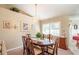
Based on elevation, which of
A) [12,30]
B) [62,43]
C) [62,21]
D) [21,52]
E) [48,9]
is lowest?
[21,52]

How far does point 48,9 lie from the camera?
198cm

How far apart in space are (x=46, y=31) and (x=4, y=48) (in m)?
0.69

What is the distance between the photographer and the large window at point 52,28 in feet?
6.41

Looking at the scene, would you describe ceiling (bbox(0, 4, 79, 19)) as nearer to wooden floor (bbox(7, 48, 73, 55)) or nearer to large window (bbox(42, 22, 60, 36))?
large window (bbox(42, 22, 60, 36))

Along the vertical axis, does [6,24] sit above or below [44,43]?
above

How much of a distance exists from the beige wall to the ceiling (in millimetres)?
129

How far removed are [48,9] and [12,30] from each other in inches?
25.4

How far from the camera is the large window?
195cm

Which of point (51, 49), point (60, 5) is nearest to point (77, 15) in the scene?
point (60, 5)

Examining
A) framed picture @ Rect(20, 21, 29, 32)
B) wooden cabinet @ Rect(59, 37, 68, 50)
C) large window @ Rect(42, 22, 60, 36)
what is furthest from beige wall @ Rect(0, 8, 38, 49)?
wooden cabinet @ Rect(59, 37, 68, 50)

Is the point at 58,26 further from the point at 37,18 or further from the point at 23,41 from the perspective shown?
the point at 23,41

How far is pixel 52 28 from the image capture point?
1.97 m

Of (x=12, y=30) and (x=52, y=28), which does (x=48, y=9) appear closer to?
(x=52, y=28)

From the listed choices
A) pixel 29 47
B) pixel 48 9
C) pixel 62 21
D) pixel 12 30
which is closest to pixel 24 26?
pixel 12 30
